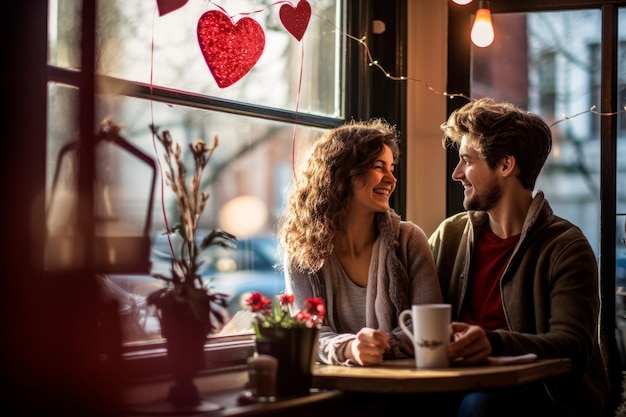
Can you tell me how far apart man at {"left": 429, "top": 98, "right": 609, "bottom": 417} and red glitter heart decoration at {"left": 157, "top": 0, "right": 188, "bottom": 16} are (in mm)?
880

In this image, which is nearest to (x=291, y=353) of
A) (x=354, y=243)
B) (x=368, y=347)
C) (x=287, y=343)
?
(x=287, y=343)

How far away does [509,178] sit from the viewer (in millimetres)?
2395

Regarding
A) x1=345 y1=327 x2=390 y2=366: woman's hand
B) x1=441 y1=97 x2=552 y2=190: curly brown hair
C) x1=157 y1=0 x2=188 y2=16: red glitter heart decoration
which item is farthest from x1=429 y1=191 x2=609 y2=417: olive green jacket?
x1=157 y1=0 x2=188 y2=16: red glitter heart decoration

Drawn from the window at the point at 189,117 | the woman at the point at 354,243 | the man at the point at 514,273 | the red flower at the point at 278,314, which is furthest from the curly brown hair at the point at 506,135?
the red flower at the point at 278,314

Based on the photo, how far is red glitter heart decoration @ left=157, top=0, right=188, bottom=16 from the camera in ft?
6.66

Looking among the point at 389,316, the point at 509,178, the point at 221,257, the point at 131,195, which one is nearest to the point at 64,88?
the point at 131,195

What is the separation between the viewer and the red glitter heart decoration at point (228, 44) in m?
2.20

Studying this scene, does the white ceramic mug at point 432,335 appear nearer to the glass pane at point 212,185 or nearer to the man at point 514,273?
the man at point 514,273

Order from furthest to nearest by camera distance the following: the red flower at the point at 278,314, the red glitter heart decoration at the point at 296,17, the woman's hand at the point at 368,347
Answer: the red glitter heart decoration at the point at 296,17, the woman's hand at the point at 368,347, the red flower at the point at 278,314

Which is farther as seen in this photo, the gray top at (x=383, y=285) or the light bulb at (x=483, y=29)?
the light bulb at (x=483, y=29)

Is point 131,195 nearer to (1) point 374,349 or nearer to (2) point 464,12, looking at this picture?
(1) point 374,349

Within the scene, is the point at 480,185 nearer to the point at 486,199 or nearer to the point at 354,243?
the point at 486,199

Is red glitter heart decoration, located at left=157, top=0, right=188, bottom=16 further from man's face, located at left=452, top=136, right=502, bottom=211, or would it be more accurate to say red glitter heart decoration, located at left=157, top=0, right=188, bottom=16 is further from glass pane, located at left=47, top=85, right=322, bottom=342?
man's face, located at left=452, top=136, right=502, bottom=211

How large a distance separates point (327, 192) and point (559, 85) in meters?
0.94
